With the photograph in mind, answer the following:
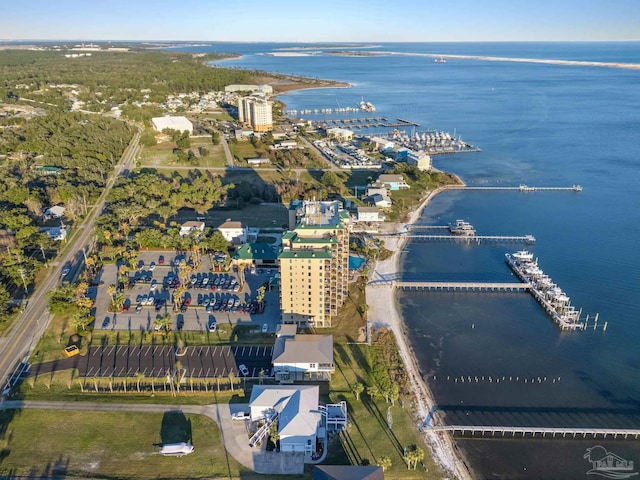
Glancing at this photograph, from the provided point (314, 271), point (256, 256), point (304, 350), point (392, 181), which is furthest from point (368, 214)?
point (304, 350)

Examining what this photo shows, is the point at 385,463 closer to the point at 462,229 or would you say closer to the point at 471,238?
the point at 471,238

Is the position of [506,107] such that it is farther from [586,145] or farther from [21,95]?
[21,95]

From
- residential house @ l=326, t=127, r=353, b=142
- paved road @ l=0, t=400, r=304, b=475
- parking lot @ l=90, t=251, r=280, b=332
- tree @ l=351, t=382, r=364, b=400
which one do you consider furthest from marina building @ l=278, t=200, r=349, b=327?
residential house @ l=326, t=127, r=353, b=142

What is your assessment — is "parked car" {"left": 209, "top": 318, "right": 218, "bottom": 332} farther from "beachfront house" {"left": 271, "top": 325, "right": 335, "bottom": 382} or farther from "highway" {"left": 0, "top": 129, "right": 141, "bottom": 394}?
"highway" {"left": 0, "top": 129, "right": 141, "bottom": 394}

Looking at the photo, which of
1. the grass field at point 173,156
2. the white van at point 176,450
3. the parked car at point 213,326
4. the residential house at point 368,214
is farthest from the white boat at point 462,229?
the grass field at point 173,156

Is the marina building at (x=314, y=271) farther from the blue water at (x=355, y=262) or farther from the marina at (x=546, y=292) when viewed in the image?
the marina at (x=546, y=292)
